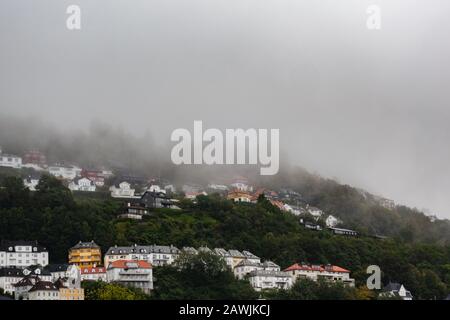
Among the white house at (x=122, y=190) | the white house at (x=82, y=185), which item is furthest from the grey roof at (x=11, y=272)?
the white house at (x=122, y=190)

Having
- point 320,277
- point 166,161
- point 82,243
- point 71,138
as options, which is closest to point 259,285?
point 320,277

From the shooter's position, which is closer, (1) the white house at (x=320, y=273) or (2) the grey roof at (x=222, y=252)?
(1) the white house at (x=320, y=273)

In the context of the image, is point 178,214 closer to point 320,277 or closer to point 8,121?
point 320,277

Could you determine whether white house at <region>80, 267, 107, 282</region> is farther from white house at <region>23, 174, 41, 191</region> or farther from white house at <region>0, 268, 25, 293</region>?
white house at <region>23, 174, 41, 191</region>


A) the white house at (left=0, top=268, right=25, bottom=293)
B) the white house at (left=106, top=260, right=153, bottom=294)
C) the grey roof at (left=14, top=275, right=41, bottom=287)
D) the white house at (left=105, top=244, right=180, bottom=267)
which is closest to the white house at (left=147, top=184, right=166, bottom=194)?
the white house at (left=105, top=244, right=180, bottom=267)

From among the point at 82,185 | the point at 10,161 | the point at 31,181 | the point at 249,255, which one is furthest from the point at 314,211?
the point at 10,161

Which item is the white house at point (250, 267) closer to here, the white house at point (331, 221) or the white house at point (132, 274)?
the white house at point (132, 274)
